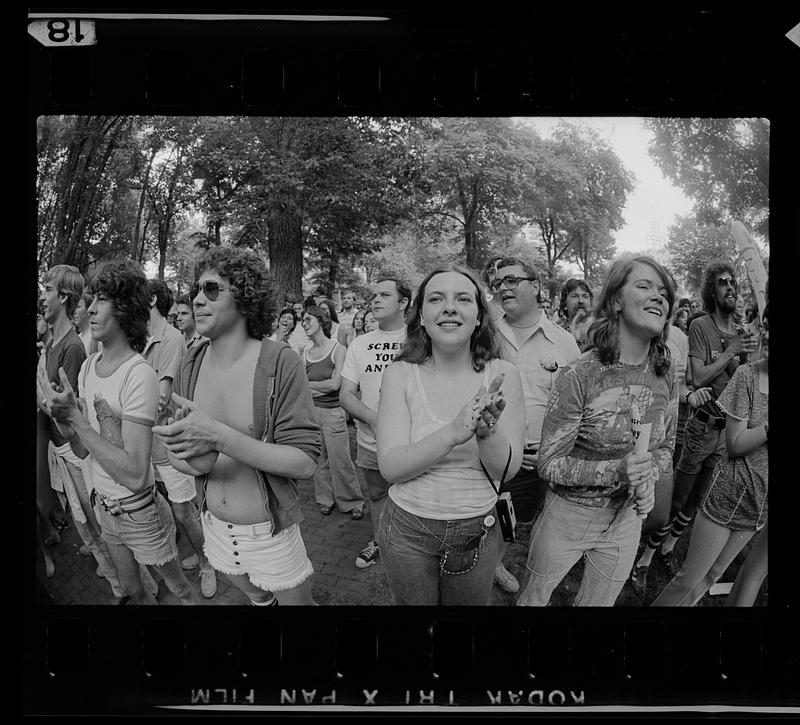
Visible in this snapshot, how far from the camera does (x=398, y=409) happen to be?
11.1ft

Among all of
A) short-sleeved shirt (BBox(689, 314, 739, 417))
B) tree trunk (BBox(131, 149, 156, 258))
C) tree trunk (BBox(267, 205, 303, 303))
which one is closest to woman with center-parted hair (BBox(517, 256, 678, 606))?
short-sleeved shirt (BBox(689, 314, 739, 417))

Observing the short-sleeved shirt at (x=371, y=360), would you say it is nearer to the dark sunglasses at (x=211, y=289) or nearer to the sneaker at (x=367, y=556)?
the sneaker at (x=367, y=556)

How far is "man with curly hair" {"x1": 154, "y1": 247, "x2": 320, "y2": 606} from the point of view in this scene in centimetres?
346

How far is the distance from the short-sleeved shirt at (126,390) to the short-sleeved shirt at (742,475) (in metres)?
3.71

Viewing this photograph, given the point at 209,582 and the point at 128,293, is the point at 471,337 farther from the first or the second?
the point at 209,582

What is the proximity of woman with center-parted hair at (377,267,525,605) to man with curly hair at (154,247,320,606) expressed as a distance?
57cm

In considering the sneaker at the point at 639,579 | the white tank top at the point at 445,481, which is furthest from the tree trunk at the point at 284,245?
the sneaker at the point at 639,579

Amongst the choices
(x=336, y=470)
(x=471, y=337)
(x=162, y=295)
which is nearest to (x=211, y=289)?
(x=162, y=295)
